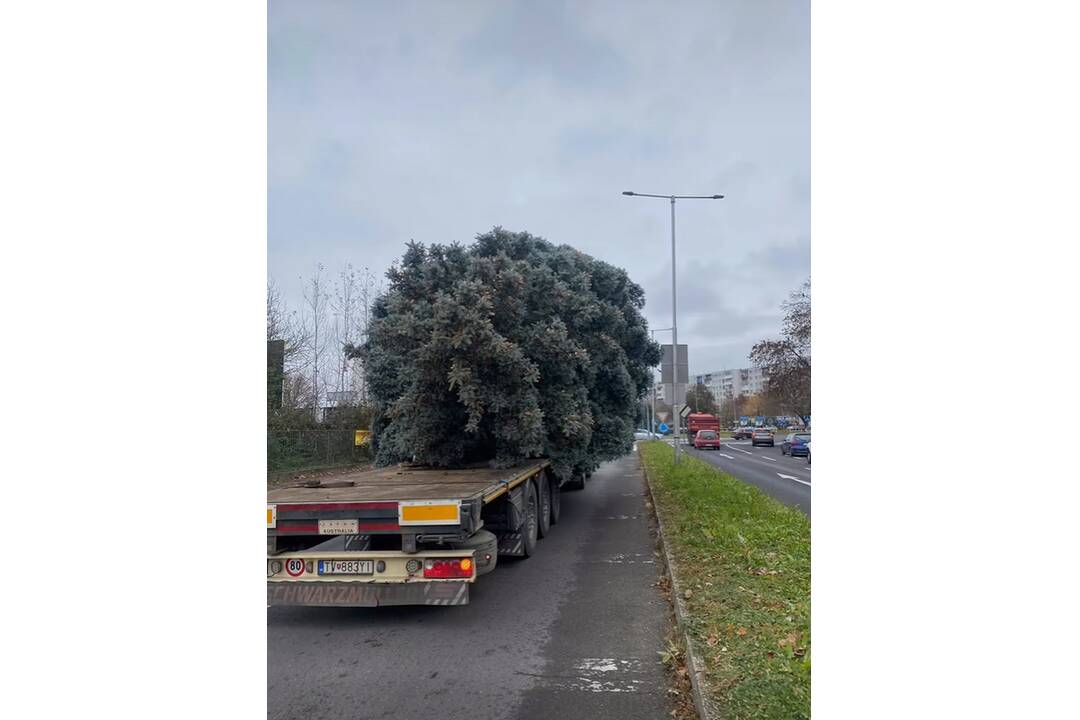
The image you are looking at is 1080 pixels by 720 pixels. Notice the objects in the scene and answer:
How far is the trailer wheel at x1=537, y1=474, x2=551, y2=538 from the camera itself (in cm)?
914

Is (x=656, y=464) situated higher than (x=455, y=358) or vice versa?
(x=455, y=358)

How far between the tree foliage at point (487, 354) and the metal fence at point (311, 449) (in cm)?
1059

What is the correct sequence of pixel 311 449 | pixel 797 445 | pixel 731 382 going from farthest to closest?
pixel 731 382
pixel 797 445
pixel 311 449

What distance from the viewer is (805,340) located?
116 feet

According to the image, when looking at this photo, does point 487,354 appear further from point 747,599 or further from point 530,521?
point 747,599

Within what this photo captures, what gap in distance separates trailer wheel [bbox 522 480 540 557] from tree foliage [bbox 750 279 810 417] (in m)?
28.8

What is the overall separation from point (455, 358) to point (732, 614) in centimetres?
369

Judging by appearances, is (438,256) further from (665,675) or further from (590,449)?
(665,675)

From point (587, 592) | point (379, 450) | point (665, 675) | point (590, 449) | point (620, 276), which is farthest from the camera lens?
point (620, 276)

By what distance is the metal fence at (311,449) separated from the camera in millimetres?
19297

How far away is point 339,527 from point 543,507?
4450mm

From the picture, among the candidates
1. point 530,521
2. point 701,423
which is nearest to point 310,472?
point 530,521

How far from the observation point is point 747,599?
18.1 ft

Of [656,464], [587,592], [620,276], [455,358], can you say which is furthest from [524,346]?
[656,464]
